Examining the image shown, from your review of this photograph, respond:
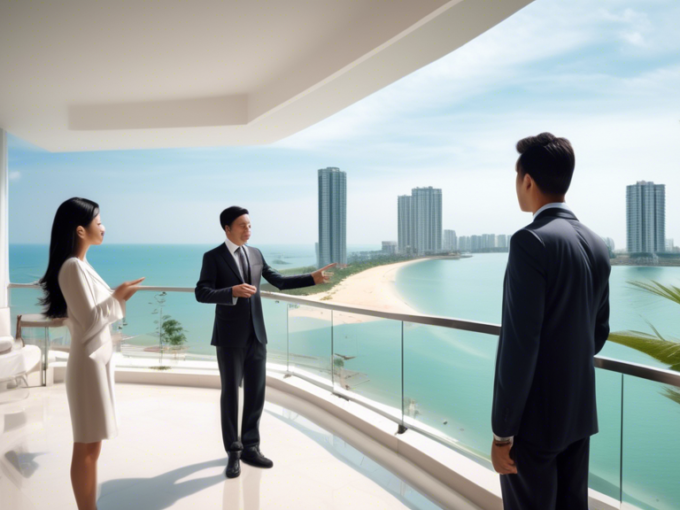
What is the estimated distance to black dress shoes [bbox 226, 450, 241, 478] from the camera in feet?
9.41

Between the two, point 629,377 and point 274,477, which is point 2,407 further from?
point 629,377

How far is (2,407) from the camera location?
429 cm

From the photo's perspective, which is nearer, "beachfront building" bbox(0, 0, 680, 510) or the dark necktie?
"beachfront building" bbox(0, 0, 680, 510)

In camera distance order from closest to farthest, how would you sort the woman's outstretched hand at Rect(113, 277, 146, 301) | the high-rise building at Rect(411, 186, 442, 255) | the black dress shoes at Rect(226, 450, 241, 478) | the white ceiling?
the woman's outstretched hand at Rect(113, 277, 146, 301) → the black dress shoes at Rect(226, 450, 241, 478) → the white ceiling → the high-rise building at Rect(411, 186, 442, 255)

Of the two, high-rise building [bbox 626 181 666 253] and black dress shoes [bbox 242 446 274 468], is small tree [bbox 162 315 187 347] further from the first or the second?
high-rise building [bbox 626 181 666 253]

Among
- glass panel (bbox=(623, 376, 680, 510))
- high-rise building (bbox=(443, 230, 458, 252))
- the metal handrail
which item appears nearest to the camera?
the metal handrail

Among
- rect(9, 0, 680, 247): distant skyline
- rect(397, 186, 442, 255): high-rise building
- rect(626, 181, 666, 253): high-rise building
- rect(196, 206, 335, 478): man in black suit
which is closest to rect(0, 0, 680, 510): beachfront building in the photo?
rect(196, 206, 335, 478): man in black suit

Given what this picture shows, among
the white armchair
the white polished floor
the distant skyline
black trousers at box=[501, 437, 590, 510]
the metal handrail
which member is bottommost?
the white polished floor

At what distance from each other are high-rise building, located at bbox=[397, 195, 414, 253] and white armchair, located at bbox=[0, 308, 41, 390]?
83.4ft

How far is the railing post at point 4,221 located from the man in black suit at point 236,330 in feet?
13.9

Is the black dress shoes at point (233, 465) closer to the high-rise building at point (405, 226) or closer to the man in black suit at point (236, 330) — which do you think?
the man in black suit at point (236, 330)

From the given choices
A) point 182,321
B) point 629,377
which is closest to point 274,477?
point 629,377

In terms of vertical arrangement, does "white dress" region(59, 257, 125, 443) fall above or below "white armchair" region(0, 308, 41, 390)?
above

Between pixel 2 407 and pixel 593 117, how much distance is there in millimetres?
38610
